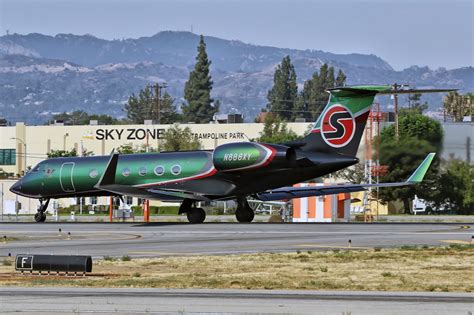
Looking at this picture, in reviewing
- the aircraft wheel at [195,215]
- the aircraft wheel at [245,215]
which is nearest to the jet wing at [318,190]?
the aircraft wheel at [245,215]

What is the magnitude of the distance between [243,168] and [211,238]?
8.76 m

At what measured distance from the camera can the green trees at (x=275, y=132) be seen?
384ft

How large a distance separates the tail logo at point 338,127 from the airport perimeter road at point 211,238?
3998 millimetres

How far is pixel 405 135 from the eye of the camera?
52312 mm

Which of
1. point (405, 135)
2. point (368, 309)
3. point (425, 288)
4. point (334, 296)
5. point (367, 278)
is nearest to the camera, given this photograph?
point (368, 309)

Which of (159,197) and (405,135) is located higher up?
(405,135)

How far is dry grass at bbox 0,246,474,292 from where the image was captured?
80.8 feet

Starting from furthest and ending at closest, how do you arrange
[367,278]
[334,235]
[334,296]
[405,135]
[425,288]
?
1. [405,135]
2. [334,235]
3. [367,278]
4. [425,288]
5. [334,296]

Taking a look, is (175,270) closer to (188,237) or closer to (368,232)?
(188,237)

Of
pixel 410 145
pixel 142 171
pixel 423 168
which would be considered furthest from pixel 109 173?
pixel 423 168

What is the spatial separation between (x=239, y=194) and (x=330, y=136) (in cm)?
537

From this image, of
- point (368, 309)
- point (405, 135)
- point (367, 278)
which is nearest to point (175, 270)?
point (367, 278)

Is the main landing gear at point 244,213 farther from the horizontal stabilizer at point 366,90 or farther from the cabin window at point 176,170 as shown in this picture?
the horizontal stabilizer at point 366,90

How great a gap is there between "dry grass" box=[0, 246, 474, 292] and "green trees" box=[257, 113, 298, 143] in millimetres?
82718
